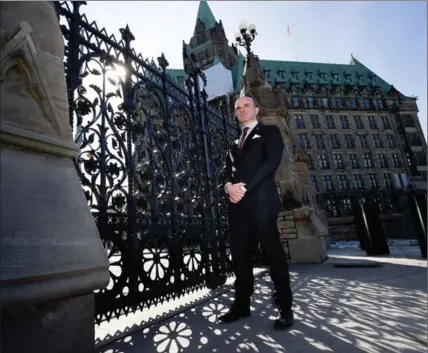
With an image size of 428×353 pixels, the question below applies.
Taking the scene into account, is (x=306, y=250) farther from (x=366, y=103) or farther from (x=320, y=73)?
(x=320, y=73)

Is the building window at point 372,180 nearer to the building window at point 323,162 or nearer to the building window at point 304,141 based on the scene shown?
the building window at point 323,162

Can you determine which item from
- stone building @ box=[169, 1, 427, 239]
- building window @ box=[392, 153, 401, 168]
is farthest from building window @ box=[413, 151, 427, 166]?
building window @ box=[392, 153, 401, 168]

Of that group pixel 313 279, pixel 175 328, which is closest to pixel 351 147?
pixel 313 279

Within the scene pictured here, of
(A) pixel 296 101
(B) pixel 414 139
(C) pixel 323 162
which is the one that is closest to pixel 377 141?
(B) pixel 414 139

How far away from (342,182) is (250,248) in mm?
38037

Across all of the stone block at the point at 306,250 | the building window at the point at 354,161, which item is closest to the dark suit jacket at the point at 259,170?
the stone block at the point at 306,250

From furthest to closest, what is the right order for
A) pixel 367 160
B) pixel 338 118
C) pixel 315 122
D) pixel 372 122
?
pixel 372 122
pixel 338 118
pixel 315 122
pixel 367 160

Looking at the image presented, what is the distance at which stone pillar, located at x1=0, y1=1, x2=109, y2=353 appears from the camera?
32.2 inches

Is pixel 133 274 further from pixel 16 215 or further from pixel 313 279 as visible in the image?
pixel 313 279

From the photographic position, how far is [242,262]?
7.57 ft

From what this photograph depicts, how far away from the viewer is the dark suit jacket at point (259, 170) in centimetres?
217

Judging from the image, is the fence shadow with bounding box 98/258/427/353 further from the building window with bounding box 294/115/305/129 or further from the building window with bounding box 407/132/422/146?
the building window with bounding box 407/132/422/146

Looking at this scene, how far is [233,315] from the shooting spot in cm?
222

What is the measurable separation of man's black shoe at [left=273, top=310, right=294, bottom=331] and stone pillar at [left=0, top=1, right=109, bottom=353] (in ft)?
4.66
